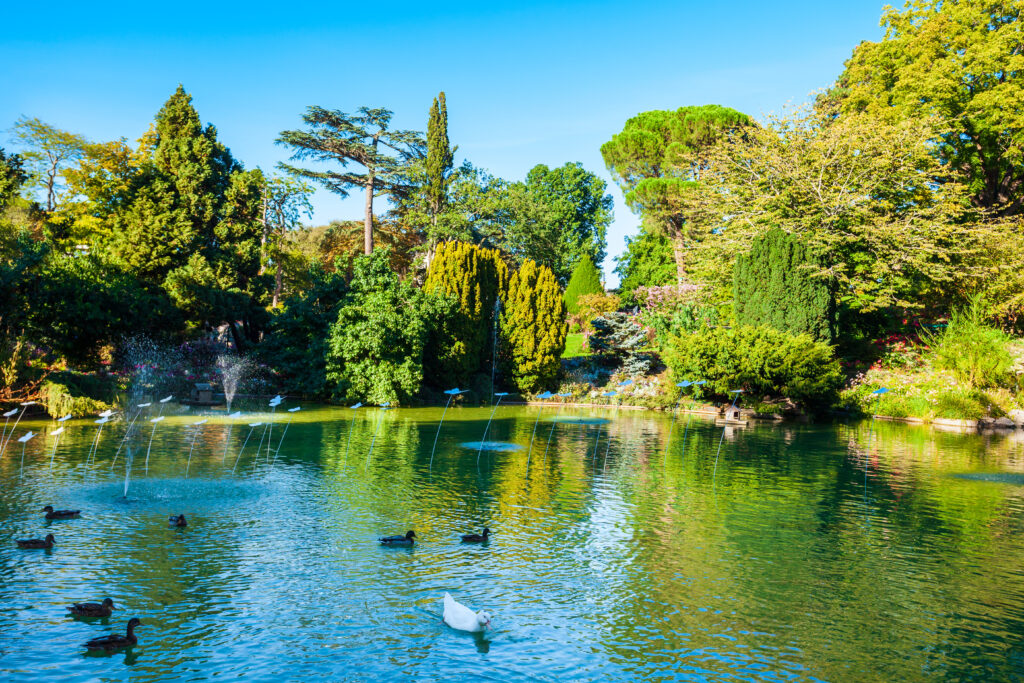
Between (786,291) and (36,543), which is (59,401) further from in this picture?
(786,291)

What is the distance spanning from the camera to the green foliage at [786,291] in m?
28.7

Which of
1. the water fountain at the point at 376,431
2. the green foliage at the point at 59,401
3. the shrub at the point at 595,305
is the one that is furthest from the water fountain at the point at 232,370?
the shrub at the point at 595,305

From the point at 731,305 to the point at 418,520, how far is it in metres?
27.1

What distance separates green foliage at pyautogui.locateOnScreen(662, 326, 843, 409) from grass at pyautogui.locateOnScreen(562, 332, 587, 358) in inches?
668

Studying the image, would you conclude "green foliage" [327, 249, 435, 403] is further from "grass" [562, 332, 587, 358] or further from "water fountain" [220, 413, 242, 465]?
"grass" [562, 332, 587, 358]

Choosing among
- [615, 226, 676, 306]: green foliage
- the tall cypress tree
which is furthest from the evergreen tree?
[615, 226, 676, 306]: green foliage

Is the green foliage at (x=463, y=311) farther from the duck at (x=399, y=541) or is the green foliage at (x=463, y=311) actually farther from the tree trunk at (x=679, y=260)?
the duck at (x=399, y=541)

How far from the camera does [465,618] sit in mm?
6406

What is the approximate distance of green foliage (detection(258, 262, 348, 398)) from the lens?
27828mm

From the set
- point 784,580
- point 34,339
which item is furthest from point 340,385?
point 784,580

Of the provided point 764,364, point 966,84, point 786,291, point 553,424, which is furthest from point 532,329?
point 966,84

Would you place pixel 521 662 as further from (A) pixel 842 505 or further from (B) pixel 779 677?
(A) pixel 842 505

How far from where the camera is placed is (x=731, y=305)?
34.2 metres

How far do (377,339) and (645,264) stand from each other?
3255 centimetres
